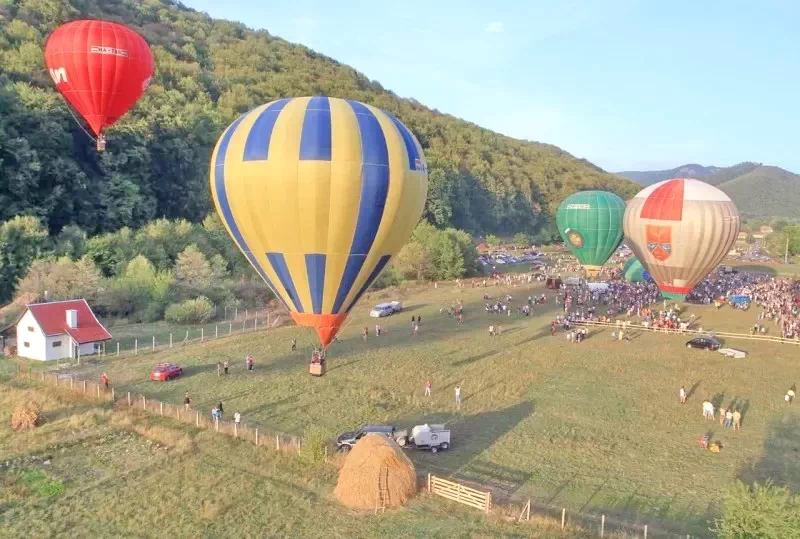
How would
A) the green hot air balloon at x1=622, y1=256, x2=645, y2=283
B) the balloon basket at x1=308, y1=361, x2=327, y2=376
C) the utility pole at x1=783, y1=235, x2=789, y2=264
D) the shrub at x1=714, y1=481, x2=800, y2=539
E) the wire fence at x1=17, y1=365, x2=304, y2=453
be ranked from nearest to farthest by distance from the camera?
the shrub at x1=714, y1=481, x2=800, y2=539, the wire fence at x1=17, y1=365, x2=304, y2=453, the balloon basket at x1=308, y1=361, x2=327, y2=376, the green hot air balloon at x1=622, y1=256, x2=645, y2=283, the utility pole at x1=783, y1=235, x2=789, y2=264

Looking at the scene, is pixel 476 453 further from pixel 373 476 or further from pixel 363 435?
pixel 373 476

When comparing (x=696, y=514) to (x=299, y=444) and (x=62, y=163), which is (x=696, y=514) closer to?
(x=299, y=444)

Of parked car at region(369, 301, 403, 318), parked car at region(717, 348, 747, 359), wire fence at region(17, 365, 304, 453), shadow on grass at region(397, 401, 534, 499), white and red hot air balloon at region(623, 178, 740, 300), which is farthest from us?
parked car at region(369, 301, 403, 318)

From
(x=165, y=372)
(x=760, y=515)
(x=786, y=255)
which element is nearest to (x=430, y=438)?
(x=760, y=515)

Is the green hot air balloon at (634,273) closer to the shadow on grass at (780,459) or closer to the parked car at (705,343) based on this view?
the parked car at (705,343)

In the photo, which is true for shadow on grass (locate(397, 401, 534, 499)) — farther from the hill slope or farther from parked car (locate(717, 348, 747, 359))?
the hill slope

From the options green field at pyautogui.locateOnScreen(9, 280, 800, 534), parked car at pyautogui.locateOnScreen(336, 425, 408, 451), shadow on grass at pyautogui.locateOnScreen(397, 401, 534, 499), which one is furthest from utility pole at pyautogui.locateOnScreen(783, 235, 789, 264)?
parked car at pyautogui.locateOnScreen(336, 425, 408, 451)

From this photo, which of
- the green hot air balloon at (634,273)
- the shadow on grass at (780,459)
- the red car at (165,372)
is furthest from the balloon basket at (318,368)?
the green hot air balloon at (634,273)
